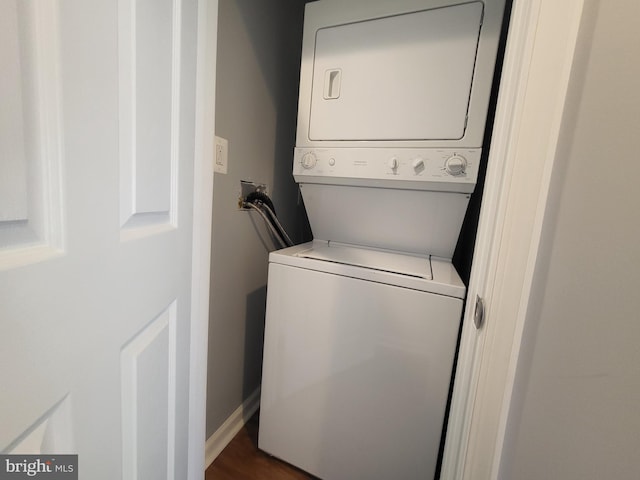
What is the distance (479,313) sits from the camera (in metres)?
0.70

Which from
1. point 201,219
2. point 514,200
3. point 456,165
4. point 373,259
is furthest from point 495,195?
point 201,219

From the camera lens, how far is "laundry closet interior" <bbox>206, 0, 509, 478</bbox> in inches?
43.1

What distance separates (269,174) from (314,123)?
446 mm

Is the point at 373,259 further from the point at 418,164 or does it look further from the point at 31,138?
the point at 31,138

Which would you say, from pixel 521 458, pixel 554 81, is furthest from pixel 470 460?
pixel 554 81

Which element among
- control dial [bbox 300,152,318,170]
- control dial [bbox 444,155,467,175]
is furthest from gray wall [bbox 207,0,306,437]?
control dial [bbox 444,155,467,175]

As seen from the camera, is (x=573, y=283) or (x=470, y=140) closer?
(x=573, y=283)

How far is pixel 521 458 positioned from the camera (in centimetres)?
54

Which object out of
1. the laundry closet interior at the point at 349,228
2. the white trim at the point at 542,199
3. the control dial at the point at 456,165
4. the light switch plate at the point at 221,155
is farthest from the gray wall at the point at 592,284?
the light switch plate at the point at 221,155

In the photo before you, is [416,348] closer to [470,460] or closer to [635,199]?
[470,460]

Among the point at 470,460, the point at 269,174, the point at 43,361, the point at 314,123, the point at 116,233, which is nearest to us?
the point at 43,361

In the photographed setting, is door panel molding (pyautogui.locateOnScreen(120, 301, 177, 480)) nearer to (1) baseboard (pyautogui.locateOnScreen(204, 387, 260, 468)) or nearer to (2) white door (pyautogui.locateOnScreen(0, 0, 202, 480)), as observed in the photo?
(2) white door (pyautogui.locateOnScreen(0, 0, 202, 480))

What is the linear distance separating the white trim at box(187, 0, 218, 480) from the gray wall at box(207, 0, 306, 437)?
18.0 inches

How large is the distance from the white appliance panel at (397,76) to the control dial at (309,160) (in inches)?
3.7
